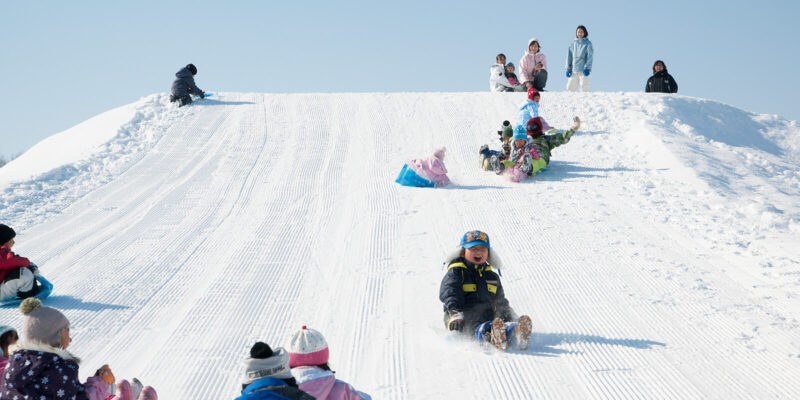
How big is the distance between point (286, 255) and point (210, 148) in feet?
16.9

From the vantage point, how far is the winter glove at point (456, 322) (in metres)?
4.30

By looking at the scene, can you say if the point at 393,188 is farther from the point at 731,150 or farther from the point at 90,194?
the point at 731,150

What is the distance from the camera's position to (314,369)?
2887mm

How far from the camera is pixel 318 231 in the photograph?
→ 7.27 metres

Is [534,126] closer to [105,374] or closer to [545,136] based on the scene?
[545,136]

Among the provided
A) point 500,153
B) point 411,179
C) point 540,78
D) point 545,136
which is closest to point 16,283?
point 411,179

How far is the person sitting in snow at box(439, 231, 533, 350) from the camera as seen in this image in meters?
4.30

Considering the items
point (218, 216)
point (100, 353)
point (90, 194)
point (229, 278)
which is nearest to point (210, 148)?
point (90, 194)

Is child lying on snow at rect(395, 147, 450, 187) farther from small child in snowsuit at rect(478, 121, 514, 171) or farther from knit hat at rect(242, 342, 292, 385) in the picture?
knit hat at rect(242, 342, 292, 385)

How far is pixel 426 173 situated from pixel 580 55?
6970mm

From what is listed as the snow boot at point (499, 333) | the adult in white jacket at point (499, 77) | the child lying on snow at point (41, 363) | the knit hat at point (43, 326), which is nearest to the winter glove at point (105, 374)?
the child lying on snow at point (41, 363)

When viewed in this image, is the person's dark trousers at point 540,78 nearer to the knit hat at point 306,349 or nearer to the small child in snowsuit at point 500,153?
the small child in snowsuit at point 500,153

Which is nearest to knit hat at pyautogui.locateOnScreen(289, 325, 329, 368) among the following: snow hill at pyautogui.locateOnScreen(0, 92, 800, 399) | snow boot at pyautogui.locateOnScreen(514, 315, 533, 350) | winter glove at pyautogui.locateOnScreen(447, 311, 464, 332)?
snow hill at pyautogui.locateOnScreen(0, 92, 800, 399)

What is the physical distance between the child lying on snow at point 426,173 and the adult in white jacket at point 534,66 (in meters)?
6.02
